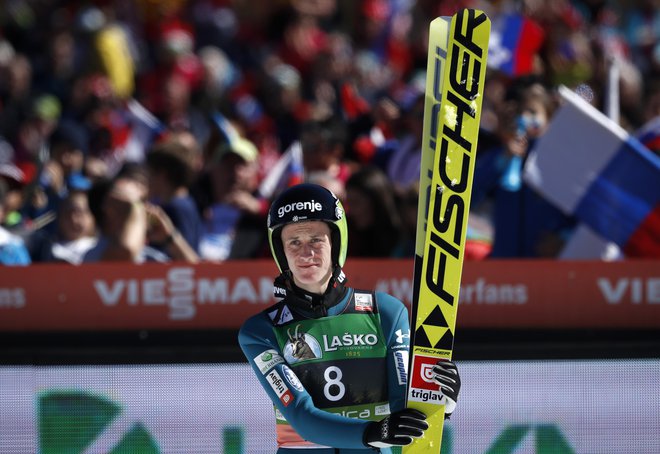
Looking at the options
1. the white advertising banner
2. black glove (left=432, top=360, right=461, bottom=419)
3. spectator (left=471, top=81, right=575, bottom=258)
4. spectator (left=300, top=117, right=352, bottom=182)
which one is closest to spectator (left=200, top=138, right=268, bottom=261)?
spectator (left=300, top=117, right=352, bottom=182)

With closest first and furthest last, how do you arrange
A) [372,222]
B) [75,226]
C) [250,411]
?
[250,411] < [372,222] < [75,226]

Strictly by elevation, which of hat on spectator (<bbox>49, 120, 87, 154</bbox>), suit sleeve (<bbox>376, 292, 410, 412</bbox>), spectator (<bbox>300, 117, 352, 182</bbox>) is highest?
hat on spectator (<bbox>49, 120, 87, 154</bbox>)

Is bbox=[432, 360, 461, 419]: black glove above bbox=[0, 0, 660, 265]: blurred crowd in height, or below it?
below

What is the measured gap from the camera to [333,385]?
4.19 metres

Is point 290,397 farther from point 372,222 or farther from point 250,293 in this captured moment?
point 372,222

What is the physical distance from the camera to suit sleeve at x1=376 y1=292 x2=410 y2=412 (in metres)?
4.21

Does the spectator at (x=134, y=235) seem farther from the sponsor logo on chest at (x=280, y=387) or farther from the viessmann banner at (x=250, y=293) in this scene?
the sponsor logo on chest at (x=280, y=387)

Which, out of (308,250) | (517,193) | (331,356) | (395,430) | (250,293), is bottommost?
(395,430)

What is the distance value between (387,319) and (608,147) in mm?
3508

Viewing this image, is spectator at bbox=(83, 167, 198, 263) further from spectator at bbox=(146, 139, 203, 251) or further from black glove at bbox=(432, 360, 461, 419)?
black glove at bbox=(432, 360, 461, 419)

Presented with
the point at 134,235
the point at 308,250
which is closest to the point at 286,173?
the point at 134,235

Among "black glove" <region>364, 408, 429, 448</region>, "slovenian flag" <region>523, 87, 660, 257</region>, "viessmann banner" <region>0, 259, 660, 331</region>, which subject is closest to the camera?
"black glove" <region>364, 408, 429, 448</region>

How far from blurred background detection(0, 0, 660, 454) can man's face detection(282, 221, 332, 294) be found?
1576mm

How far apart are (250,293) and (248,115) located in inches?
202
